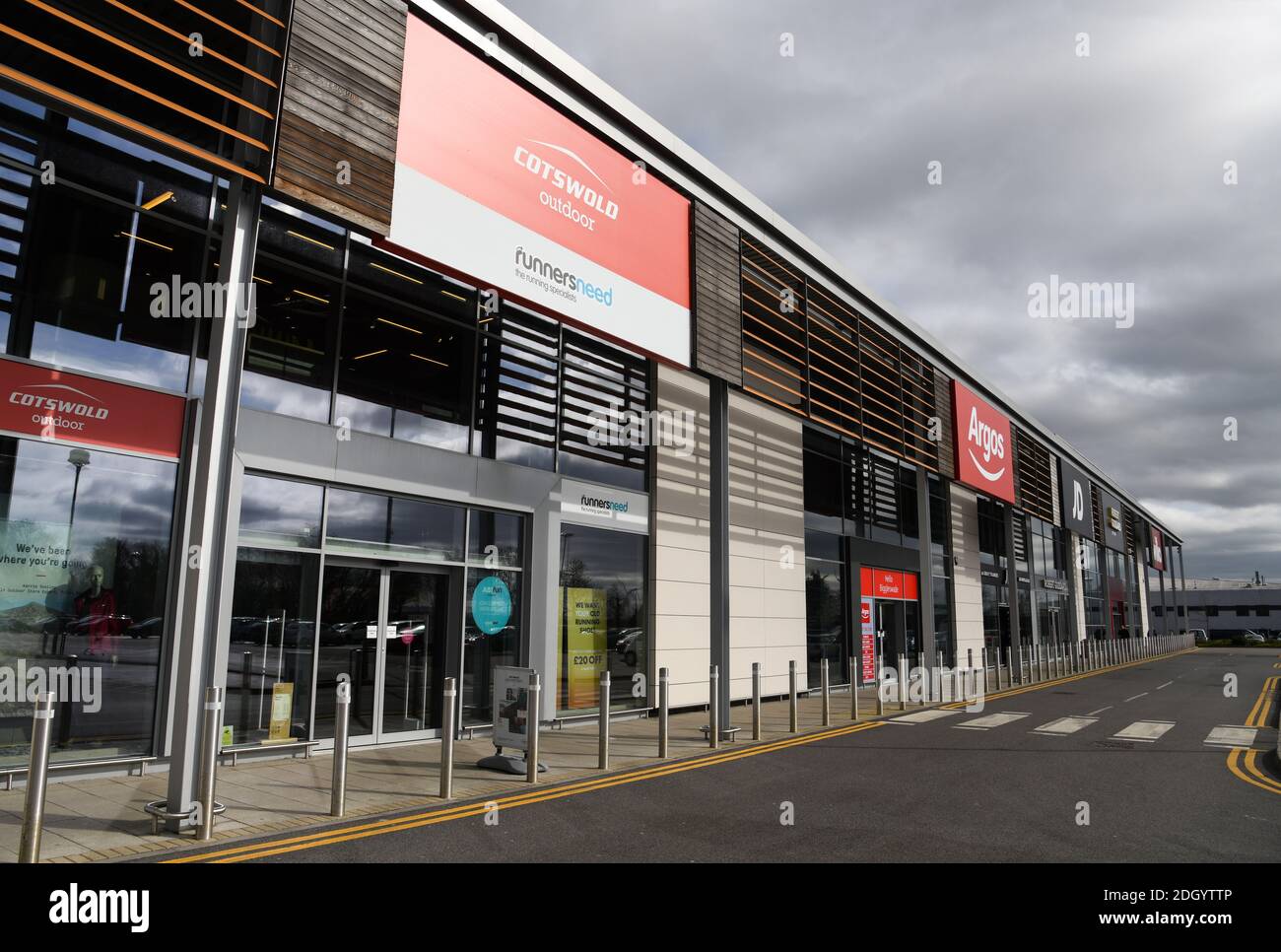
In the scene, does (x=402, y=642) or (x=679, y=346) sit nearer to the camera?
(x=402, y=642)

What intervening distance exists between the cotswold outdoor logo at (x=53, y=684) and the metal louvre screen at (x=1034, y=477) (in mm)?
26835

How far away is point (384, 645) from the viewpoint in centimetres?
1082

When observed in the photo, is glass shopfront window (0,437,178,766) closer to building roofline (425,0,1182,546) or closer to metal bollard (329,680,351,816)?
metal bollard (329,680,351,816)

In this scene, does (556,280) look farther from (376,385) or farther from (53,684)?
(53,684)

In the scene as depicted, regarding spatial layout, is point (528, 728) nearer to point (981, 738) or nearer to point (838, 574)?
point (981, 738)

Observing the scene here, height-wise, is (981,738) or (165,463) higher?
(165,463)

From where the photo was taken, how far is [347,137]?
8.19 meters

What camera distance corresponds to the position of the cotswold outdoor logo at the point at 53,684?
782cm

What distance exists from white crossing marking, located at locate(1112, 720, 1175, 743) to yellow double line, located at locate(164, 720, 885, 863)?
5.38 meters

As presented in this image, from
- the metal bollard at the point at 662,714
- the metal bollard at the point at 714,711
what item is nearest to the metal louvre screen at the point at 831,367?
the metal bollard at the point at 714,711

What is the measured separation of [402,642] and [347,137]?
6286mm

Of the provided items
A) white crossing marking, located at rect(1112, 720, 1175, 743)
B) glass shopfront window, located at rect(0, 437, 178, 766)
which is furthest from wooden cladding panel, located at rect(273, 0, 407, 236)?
white crossing marking, located at rect(1112, 720, 1175, 743)

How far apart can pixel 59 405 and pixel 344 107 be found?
4.14m
